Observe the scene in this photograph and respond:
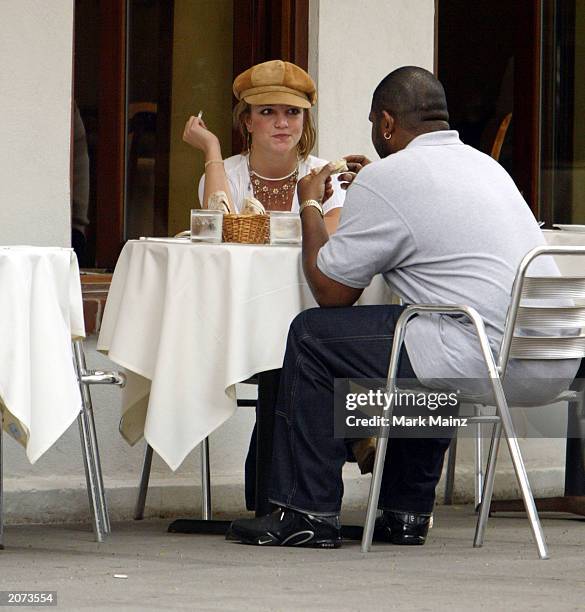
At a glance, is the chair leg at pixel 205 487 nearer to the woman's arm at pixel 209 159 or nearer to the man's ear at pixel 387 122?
the woman's arm at pixel 209 159

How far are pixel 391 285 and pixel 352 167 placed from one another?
20.3 inches

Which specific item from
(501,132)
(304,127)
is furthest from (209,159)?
(501,132)

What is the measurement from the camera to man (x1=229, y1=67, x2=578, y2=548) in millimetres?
3930

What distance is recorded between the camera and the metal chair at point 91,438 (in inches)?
166

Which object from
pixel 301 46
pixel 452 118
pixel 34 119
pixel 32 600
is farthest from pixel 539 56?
A: pixel 32 600

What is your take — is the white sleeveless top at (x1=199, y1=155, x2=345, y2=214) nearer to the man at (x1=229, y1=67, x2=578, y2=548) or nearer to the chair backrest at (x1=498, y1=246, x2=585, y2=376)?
the man at (x1=229, y1=67, x2=578, y2=548)

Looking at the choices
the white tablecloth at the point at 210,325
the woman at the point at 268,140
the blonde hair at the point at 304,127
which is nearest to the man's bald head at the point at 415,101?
the white tablecloth at the point at 210,325

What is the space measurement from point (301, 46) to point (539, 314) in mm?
2184

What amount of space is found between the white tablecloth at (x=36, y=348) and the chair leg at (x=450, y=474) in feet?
6.49

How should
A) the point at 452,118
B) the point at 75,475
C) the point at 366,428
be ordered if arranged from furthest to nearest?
the point at 452,118, the point at 75,475, the point at 366,428

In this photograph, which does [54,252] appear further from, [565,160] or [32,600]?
[565,160]

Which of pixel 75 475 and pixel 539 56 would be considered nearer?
pixel 75 475

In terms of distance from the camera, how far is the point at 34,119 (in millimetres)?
5098

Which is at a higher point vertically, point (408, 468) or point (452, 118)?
point (452, 118)
